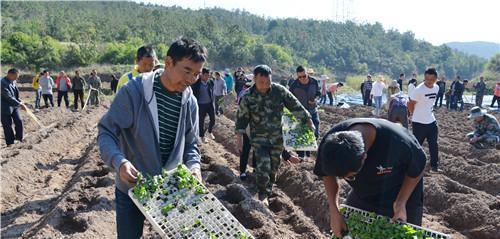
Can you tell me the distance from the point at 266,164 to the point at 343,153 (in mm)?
3499

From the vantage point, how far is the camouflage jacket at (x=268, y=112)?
5914 mm

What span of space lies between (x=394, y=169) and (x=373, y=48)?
8343 centimetres

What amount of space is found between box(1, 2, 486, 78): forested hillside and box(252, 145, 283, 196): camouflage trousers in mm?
30906

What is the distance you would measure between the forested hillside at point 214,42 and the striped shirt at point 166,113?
33.3 meters

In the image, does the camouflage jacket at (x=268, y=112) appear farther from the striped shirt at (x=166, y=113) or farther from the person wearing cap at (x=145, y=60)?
the striped shirt at (x=166, y=113)

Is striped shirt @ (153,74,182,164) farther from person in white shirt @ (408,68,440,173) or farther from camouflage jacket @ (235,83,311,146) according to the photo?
person in white shirt @ (408,68,440,173)

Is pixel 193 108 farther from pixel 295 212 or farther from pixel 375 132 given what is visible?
pixel 295 212

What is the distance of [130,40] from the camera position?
4509 centimetres

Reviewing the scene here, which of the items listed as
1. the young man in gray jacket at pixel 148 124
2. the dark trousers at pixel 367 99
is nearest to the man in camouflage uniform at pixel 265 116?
the young man in gray jacket at pixel 148 124

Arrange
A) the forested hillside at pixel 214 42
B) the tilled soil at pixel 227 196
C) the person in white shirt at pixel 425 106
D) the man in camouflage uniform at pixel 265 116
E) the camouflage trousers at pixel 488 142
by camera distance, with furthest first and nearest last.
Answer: the forested hillside at pixel 214 42
the camouflage trousers at pixel 488 142
the person in white shirt at pixel 425 106
the man in camouflage uniform at pixel 265 116
the tilled soil at pixel 227 196

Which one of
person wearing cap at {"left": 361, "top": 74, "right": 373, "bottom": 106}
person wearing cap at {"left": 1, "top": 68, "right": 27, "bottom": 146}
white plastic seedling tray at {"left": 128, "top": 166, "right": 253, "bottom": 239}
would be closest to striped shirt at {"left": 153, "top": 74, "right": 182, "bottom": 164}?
white plastic seedling tray at {"left": 128, "top": 166, "right": 253, "bottom": 239}

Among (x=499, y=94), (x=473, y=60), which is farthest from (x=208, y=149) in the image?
(x=473, y=60)

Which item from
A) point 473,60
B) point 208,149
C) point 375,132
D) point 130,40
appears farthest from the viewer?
point 473,60

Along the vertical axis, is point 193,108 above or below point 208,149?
above
